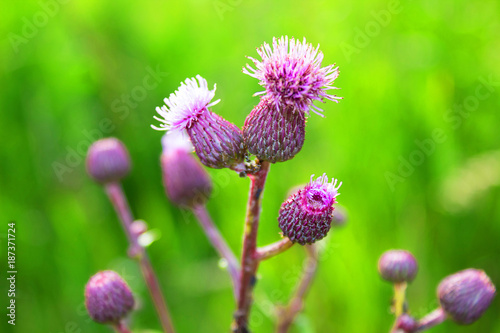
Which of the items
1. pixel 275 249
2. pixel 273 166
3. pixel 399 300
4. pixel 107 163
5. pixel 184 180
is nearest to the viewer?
pixel 275 249

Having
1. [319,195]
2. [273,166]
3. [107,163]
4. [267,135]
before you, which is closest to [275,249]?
[319,195]

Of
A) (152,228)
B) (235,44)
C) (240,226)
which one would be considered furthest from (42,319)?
(235,44)

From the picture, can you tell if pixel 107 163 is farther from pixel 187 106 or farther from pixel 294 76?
pixel 294 76

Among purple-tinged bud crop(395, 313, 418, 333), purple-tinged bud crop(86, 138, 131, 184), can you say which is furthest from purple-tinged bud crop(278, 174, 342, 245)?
purple-tinged bud crop(86, 138, 131, 184)

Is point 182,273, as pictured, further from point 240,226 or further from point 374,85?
point 374,85

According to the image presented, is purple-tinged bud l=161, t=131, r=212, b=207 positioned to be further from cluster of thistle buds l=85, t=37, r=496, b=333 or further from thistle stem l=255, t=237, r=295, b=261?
thistle stem l=255, t=237, r=295, b=261

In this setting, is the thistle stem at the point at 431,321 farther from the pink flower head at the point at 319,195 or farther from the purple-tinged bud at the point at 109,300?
the purple-tinged bud at the point at 109,300
